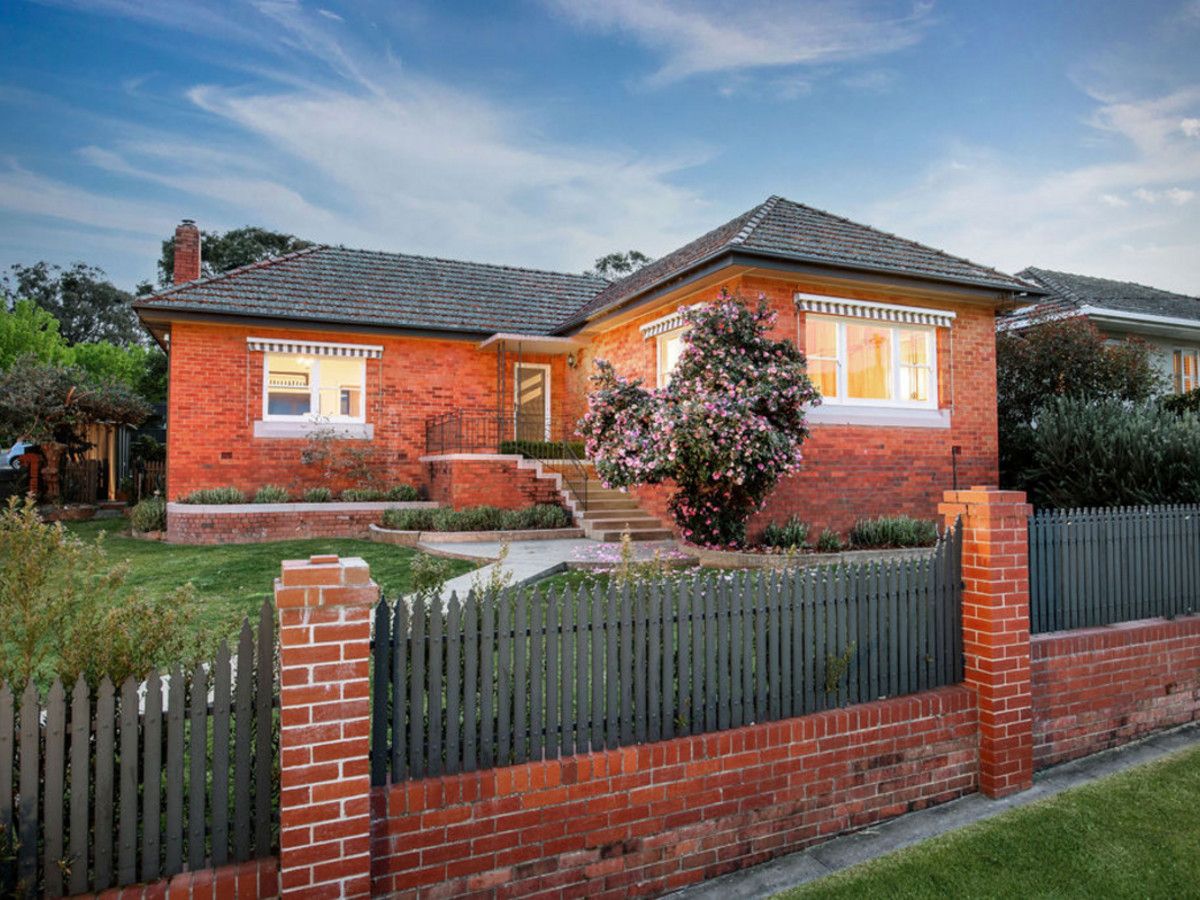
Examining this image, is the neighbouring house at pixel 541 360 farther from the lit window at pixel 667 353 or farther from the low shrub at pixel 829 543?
the low shrub at pixel 829 543

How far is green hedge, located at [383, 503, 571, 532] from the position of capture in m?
12.3

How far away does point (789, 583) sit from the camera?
166 inches

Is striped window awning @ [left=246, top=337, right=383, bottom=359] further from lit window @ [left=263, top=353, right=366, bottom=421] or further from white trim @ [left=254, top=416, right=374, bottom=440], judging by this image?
white trim @ [left=254, top=416, right=374, bottom=440]

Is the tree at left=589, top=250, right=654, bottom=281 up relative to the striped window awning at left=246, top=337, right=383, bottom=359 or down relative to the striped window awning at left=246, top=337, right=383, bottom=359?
up

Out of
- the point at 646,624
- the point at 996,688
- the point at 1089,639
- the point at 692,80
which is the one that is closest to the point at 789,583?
the point at 646,624

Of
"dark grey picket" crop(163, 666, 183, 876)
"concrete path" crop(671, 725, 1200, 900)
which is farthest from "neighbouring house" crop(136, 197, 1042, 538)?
"dark grey picket" crop(163, 666, 183, 876)

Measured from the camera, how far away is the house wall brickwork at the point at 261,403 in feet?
45.5

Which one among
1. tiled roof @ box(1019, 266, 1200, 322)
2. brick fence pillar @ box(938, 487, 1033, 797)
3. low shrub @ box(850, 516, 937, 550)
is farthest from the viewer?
tiled roof @ box(1019, 266, 1200, 322)

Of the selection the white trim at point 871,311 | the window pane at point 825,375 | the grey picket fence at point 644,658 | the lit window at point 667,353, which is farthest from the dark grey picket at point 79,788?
the lit window at point 667,353

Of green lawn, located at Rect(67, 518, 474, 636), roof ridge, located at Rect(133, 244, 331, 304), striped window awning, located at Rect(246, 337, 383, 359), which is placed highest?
roof ridge, located at Rect(133, 244, 331, 304)

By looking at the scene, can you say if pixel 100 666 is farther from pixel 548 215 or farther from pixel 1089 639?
pixel 548 215

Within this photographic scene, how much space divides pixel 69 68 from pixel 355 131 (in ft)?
20.3

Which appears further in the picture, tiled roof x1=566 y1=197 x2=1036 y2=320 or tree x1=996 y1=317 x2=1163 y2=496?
tree x1=996 y1=317 x2=1163 y2=496

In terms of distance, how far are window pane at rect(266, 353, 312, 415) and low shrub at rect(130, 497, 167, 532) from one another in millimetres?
2817
